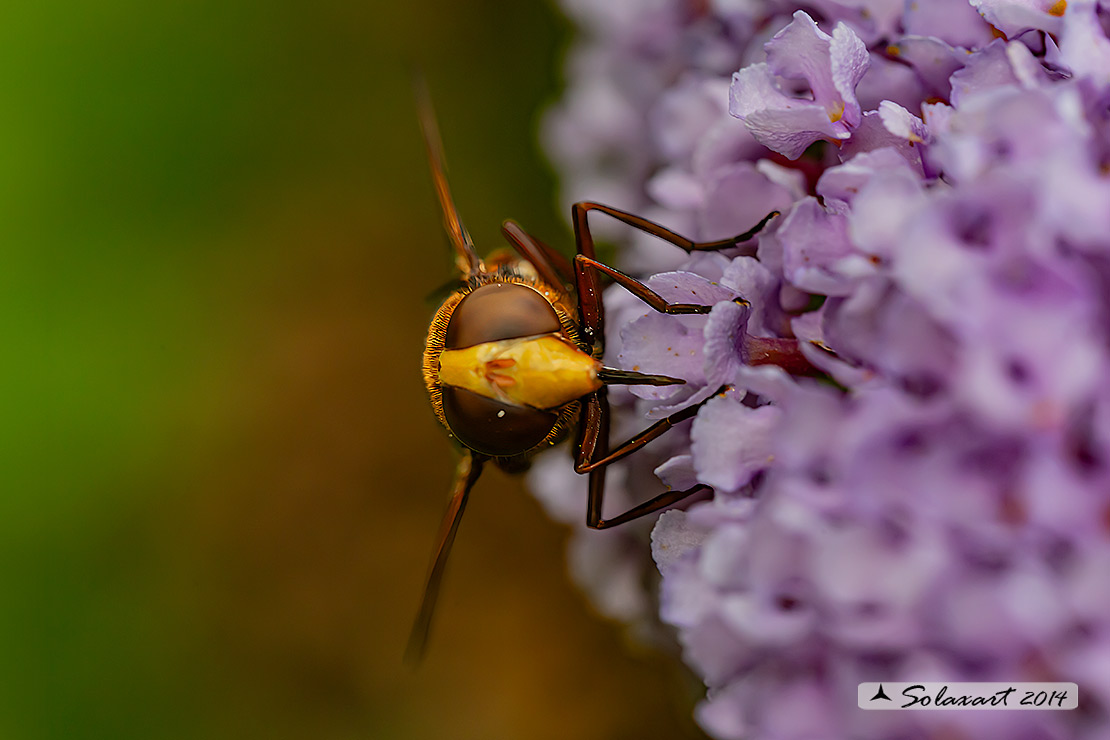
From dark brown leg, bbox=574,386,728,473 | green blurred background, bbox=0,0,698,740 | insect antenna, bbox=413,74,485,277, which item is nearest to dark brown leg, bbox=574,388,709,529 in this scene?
dark brown leg, bbox=574,386,728,473

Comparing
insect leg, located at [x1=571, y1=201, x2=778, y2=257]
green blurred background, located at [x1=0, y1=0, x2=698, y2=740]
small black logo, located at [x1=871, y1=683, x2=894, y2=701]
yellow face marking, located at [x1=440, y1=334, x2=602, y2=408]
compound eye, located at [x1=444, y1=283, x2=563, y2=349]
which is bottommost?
green blurred background, located at [x1=0, y1=0, x2=698, y2=740]

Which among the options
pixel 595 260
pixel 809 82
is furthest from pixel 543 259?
pixel 809 82

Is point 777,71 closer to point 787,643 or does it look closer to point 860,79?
point 860,79

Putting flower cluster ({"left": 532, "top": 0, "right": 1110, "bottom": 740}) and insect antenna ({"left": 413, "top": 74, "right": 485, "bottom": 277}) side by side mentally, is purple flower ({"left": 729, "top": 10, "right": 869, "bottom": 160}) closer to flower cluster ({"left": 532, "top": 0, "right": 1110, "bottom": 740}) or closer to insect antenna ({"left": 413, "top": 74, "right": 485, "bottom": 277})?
flower cluster ({"left": 532, "top": 0, "right": 1110, "bottom": 740})

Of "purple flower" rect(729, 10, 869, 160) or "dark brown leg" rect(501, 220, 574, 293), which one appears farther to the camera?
"dark brown leg" rect(501, 220, 574, 293)

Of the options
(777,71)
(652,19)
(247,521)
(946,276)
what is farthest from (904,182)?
(247,521)

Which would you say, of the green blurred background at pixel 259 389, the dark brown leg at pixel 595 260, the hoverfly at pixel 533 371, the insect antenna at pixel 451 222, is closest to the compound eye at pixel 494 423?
the hoverfly at pixel 533 371

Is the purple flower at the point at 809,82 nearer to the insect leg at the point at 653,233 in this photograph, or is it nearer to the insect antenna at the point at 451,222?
the insect leg at the point at 653,233
